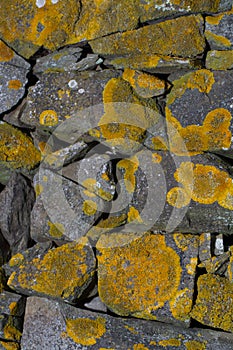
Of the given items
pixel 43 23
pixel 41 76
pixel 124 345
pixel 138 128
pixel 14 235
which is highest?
pixel 43 23

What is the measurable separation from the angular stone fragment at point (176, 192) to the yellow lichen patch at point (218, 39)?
0.55 metres

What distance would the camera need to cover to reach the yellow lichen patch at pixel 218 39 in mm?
2535

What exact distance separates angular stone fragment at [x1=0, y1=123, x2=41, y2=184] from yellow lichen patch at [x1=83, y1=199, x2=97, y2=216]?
14.2 inches

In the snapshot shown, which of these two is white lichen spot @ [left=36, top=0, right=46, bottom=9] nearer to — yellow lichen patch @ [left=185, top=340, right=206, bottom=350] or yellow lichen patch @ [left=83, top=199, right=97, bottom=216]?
yellow lichen patch @ [left=83, top=199, right=97, bottom=216]

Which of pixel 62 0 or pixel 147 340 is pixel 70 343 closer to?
pixel 147 340

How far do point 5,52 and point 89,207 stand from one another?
94cm

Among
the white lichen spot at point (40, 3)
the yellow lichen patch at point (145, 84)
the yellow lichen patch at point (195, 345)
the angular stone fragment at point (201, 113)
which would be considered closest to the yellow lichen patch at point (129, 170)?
the angular stone fragment at point (201, 113)

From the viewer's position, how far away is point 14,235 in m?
2.81

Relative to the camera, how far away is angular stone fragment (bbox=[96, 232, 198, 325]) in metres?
2.60

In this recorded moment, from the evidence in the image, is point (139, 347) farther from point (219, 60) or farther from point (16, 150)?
point (219, 60)

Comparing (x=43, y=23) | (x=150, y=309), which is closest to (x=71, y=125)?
(x=43, y=23)

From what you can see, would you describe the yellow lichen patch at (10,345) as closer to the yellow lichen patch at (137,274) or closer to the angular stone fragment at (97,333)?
the angular stone fragment at (97,333)

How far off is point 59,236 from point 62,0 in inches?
48.0

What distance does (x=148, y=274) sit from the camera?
2.64 m
